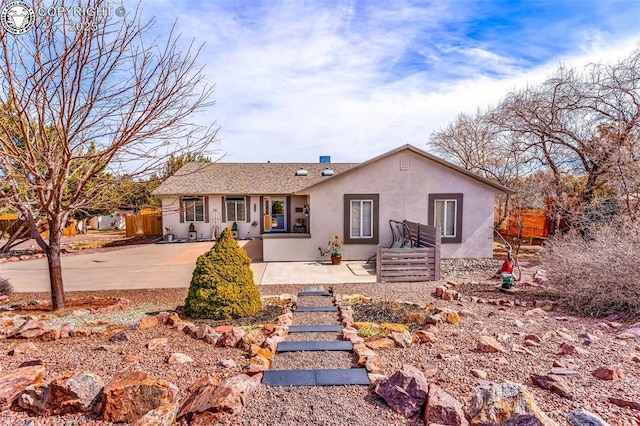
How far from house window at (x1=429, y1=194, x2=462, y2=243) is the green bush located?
823 centimetres

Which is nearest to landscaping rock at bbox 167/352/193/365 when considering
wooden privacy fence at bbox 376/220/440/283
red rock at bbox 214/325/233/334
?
red rock at bbox 214/325/233/334

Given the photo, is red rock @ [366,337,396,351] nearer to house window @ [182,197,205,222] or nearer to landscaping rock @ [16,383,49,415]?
landscaping rock @ [16,383,49,415]

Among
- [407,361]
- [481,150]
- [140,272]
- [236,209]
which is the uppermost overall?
[481,150]

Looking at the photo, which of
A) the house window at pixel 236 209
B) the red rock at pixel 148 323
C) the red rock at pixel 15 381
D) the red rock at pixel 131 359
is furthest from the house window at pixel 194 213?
the red rock at pixel 15 381

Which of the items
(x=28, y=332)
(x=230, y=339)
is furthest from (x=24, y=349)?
(x=230, y=339)

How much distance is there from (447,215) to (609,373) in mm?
9460

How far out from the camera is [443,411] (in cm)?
268

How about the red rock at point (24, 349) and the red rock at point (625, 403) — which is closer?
the red rock at point (625, 403)

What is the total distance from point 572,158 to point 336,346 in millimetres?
13745

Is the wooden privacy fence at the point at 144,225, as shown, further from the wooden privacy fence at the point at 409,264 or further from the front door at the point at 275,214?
the wooden privacy fence at the point at 409,264

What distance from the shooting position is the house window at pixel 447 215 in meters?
12.3

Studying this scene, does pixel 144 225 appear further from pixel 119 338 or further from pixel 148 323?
pixel 119 338

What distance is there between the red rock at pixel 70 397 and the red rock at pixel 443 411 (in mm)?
2658

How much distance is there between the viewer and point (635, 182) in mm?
9531
